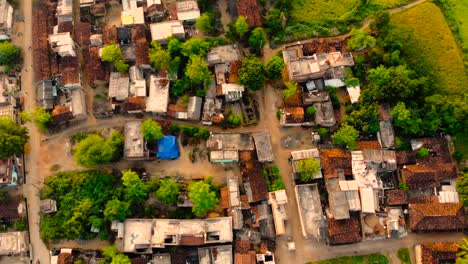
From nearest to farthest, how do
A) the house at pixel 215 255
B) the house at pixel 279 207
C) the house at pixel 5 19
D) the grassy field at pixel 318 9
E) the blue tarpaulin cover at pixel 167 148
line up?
the house at pixel 215 255, the house at pixel 279 207, the blue tarpaulin cover at pixel 167 148, the house at pixel 5 19, the grassy field at pixel 318 9

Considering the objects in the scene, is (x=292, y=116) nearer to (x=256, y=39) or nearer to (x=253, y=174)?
(x=253, y=174)

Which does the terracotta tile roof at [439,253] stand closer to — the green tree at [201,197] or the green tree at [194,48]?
the green tree at [201,197]

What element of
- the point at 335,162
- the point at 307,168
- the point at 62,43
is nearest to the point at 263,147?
the point at 307,168

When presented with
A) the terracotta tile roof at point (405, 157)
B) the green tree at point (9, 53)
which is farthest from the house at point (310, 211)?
the green tree at point (9, 53)

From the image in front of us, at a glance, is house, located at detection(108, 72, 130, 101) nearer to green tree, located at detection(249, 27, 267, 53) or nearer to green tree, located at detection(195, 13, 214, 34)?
green tree, located at detection(195, 13, 214, 34)

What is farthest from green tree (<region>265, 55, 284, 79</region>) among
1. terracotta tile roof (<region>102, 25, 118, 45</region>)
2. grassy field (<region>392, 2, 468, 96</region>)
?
terracotta tile roof (<region>102, 25, 118, 45</region>)

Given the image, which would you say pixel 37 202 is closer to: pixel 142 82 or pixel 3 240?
pixel 3 240
